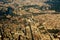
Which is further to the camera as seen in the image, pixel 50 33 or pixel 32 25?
pixel 32 25

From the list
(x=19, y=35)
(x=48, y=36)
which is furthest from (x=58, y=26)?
(x=19, y=35)

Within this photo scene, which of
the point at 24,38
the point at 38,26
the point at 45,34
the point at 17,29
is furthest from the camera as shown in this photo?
the point at 38,26

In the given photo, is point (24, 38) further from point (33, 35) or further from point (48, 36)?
point (48, 36)

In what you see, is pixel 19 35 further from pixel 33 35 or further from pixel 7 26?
pixel 7 26

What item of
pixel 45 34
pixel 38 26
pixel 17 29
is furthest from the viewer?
pixel 38 26

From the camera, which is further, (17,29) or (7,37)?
(17,29)

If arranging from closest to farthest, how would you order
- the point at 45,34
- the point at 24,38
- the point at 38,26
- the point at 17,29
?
the point at 24,38, the point at 45,34, the point at 17,29, the point at 38,26

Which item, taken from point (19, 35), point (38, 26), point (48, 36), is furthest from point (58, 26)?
point (19, 35)

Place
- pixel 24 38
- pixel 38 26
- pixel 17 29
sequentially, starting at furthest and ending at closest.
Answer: pixel 38 26 < pixel 17 29 < pixel 24 38
